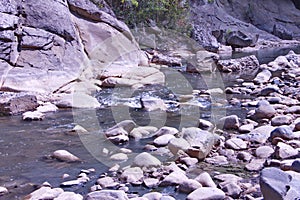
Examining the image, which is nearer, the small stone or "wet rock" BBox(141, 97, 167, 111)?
the small stone

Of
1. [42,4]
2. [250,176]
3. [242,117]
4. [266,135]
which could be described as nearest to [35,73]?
[42,4]

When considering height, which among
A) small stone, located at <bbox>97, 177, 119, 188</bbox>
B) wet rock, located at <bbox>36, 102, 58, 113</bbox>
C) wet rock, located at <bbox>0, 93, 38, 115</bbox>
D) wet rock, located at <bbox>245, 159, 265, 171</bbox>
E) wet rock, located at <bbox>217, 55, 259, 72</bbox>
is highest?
wet rock, located at <bbox>245, 159, 265, 171</bbox>

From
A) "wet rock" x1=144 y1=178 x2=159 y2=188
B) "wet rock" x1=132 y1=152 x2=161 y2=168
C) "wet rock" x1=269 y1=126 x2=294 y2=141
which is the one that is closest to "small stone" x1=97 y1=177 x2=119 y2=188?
"wet rock" x1=144 y1=178 x2=159 y2=188

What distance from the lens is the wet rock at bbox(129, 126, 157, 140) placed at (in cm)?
433

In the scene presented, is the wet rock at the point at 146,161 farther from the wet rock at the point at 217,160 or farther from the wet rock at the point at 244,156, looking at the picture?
the wet rock at the point at 244,156

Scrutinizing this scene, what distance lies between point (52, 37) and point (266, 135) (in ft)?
15.9

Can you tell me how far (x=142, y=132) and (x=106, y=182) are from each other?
1435 mm

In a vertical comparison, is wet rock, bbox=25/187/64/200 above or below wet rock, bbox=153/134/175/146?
above

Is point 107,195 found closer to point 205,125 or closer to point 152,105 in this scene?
point 205,125

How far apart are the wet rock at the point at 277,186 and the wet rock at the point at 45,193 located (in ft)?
4.53

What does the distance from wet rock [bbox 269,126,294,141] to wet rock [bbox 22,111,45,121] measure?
9.67 feet

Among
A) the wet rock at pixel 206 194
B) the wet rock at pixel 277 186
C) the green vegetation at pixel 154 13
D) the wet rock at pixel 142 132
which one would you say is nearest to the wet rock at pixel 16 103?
the wet rock at pixel 142 132

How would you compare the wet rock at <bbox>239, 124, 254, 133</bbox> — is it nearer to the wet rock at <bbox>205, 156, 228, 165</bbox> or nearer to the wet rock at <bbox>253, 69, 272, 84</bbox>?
the wet rock at <bbox>205, 156, 228, 165</bbox>

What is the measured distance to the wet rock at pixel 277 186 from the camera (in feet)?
7.51
